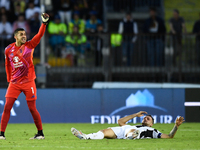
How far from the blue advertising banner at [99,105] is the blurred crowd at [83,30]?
2.06m

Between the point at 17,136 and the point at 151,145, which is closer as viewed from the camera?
the point at 151,145

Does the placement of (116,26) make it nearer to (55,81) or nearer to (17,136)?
(55,81)

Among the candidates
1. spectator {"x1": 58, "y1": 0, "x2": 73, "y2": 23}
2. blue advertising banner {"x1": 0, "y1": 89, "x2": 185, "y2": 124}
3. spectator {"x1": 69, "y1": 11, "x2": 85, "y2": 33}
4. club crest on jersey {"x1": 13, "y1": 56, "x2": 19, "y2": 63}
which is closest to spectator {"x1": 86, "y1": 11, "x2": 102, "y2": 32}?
spectator {"x1": 69, "y1": 11, "x2": 85, "y2": 33}

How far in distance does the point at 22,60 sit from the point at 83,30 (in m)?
8.72

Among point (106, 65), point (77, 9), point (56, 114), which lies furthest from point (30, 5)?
point (56, 114)

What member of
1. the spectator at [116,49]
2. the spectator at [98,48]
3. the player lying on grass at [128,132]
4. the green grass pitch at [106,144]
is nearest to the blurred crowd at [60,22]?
the spectator at [98,48]

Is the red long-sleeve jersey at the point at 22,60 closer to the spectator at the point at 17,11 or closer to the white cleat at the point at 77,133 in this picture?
the white cleat at the point at 77,133

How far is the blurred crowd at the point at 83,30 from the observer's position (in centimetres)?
1588

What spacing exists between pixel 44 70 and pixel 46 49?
3.35 ft

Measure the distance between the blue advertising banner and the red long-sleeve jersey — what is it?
503 centimetres

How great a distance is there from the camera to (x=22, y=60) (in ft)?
29.3

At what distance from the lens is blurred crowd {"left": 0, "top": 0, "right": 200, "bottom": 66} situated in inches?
625

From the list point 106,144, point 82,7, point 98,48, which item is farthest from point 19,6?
point 106,144

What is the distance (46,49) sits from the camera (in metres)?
15.7
